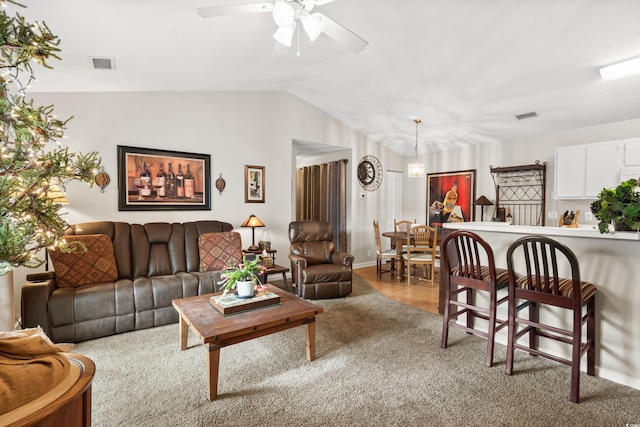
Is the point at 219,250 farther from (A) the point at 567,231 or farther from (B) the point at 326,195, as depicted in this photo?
(A) the point at 567,231

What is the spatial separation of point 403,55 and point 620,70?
6.96 feet

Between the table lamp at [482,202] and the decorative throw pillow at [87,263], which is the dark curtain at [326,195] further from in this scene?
the decorative throw pillow at [87,263]

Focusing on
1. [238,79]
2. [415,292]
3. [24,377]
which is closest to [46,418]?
[24,377]

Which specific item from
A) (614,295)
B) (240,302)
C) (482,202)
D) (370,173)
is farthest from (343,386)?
(370,173)

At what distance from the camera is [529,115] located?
440 centimetres

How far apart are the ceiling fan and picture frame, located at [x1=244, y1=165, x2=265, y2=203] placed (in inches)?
108

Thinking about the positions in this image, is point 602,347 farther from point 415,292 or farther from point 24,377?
point 24,377

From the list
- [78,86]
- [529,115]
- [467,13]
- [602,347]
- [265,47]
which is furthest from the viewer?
[529,115]

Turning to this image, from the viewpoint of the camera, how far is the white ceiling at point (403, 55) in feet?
8.00

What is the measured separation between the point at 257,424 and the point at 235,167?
142 inches

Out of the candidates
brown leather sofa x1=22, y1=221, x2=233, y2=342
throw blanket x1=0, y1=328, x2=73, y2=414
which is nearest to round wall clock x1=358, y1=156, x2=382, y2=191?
brown leather sofa x1=22, y1=221, x2=233, y2=342

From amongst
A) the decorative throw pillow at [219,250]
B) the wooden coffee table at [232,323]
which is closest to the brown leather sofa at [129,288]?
the decorative throw pillow at [219,250]

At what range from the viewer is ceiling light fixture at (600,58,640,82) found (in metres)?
2.93

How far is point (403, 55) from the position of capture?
3453 millimetres
